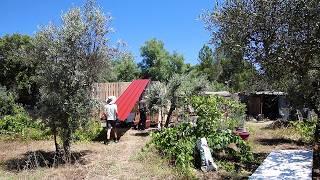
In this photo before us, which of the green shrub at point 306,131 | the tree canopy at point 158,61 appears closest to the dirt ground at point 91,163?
the green shrub at point 306,131

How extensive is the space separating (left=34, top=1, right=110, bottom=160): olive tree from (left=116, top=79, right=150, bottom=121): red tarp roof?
7782 mm

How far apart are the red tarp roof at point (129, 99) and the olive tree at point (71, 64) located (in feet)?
25.5

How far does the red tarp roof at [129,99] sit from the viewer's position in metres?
20.9

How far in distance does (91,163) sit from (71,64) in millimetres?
3034

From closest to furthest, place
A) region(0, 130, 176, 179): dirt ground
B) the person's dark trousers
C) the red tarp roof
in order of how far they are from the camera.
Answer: region(0, 130, 176, 179): dirt ground, the red tarp roof, the person's dark trousers

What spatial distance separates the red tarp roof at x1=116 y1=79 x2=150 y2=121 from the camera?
2095cm

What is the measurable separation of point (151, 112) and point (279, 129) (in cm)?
818

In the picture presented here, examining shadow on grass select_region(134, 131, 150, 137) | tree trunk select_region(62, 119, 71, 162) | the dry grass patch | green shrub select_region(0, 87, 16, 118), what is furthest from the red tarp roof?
green shrub select_region(0, 87, 16, 118)

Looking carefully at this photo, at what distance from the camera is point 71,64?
1232 cm

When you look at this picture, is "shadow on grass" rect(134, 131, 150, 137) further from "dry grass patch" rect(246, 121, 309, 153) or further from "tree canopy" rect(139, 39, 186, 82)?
"tree canopy" rect(139, 39, 186, 82)

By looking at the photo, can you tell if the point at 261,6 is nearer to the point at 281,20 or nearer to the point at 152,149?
the point at 281,20

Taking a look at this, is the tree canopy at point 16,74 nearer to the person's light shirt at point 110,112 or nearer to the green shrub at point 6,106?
the green shrub at point 6,106

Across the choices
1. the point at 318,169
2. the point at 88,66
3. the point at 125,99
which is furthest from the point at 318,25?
the point at 125,99

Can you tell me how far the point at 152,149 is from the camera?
14.2 meters
